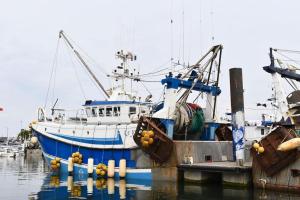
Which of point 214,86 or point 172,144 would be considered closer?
point 172,144

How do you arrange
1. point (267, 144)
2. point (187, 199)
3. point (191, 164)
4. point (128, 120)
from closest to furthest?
1. point (187, 199)
2. point (267, 144)
3. point (191, 164)
4. point (128, 120)

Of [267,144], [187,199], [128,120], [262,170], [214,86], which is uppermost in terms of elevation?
[214,86]

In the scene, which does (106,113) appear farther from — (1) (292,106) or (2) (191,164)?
(1) (292,106)

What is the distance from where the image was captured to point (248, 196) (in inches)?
662

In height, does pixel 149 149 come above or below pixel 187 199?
above

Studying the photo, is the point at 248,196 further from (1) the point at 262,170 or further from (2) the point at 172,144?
(2) the point at 172,144

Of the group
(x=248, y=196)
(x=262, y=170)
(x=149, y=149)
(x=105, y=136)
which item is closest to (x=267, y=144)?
(x=262, y=170)

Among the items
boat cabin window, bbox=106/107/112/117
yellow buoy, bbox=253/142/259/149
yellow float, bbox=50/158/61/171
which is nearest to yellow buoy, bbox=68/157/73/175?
yellow float, bbox=50/158/61/171

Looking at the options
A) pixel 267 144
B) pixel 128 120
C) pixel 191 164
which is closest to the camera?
pixel 267 144

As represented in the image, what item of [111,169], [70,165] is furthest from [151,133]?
[70,165]

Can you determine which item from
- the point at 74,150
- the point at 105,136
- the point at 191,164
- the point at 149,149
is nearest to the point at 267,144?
the point at 191,164

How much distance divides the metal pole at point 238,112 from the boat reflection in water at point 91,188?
494cm

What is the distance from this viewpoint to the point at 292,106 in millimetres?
23594

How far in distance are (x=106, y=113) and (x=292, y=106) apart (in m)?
11.7
